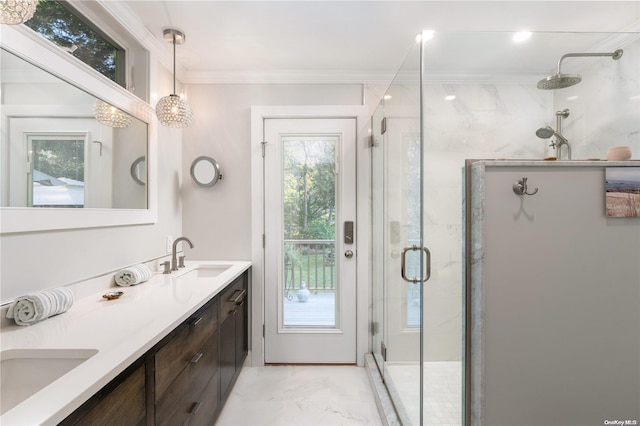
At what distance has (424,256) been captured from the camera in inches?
65.1

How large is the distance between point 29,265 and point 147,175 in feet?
3.16

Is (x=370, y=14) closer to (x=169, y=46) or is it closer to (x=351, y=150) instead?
(x=351, y=150)

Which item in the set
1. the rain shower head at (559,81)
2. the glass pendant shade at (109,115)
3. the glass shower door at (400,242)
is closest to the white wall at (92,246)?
the glass pendant shade at (109,115)

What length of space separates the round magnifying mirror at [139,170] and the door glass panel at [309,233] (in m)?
1.07

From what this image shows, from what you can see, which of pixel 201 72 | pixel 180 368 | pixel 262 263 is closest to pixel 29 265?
pixel 180 368

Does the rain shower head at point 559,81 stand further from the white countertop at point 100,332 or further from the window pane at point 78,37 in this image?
the window pane at point 78,37

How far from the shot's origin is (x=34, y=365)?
3.01 ft

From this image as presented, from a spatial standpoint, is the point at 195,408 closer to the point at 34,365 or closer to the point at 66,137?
the point at 34,365

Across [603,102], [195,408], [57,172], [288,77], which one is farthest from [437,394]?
[288,77]

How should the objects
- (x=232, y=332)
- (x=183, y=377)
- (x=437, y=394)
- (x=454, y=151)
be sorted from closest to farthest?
(x=183, y=377), (x=437, y=394), (x=454, y=151), (x=232, y=332)

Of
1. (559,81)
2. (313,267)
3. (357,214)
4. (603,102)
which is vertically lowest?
(313,267)

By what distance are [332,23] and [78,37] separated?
142cm

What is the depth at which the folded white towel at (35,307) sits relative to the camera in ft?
3.72

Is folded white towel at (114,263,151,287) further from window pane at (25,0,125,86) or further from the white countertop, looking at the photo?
window pane at (25,0,125,86)
